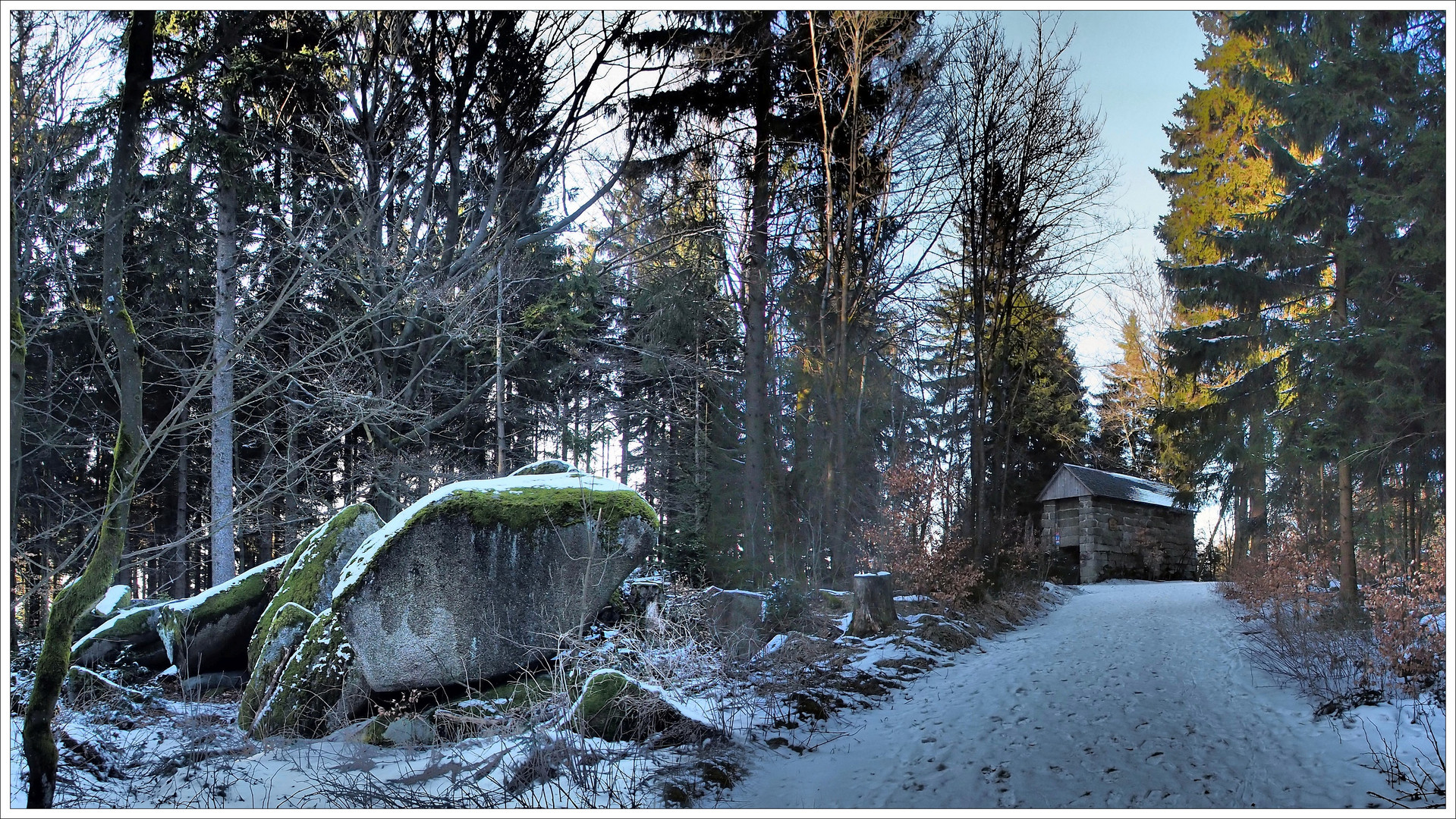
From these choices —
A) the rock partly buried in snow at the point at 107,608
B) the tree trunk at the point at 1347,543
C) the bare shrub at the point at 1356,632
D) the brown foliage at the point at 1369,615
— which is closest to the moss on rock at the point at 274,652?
the rock partly buried in snow at the point at 107,608

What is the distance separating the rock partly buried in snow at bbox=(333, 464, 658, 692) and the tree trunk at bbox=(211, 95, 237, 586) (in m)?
3.48

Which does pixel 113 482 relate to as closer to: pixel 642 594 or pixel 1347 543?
pixel 642 594

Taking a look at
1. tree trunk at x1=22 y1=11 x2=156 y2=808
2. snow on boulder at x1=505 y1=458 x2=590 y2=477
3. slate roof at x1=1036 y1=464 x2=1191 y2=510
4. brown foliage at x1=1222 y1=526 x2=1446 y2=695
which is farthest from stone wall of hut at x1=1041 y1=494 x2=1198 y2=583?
tree trunk at x1=22 y1=11 x2=156 y2=808

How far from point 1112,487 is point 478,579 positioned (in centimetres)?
1487

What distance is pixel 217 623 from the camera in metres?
6.89

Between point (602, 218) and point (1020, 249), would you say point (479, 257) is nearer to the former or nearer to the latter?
point (602, 218)

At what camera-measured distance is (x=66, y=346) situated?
7383 mm

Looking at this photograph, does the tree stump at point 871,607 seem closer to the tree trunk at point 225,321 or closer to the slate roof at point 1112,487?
the tree trunk at point 225,321

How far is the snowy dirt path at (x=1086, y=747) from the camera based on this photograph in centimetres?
338

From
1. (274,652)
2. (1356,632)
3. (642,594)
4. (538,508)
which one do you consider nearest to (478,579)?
(538,508)

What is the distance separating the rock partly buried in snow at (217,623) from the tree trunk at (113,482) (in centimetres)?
363

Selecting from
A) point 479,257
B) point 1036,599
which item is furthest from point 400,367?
point 1036,599

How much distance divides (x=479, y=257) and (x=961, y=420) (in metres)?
8.49

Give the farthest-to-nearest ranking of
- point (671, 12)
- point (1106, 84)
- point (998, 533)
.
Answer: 1. point (998, 533)
2. point (671, 12)
3. point (1106, 84)
